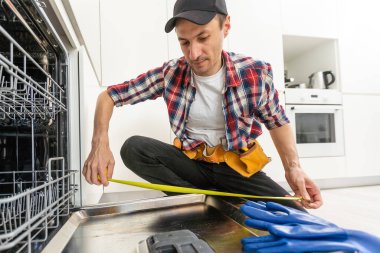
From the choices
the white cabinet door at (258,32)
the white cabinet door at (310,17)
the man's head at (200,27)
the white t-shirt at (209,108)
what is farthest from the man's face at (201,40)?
the white cabinet door at (310,17)

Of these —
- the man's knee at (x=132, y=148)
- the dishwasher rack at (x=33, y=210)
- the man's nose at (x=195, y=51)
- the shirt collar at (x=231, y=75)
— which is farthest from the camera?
the man's knee at (x=132, y=148)

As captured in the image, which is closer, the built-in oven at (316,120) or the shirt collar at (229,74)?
the shirt collar at (229,74)

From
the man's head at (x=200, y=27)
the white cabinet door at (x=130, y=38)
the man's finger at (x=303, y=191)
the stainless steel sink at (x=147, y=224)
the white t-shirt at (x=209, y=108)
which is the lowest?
the stainless steel sink at (x=147, y=224)

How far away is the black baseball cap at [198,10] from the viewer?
853 mm

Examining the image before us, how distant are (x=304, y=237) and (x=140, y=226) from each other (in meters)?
0.44

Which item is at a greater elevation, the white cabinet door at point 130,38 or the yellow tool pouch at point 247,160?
the white cabinet door at point 130,38

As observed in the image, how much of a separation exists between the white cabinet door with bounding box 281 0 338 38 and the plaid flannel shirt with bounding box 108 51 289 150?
106 cm

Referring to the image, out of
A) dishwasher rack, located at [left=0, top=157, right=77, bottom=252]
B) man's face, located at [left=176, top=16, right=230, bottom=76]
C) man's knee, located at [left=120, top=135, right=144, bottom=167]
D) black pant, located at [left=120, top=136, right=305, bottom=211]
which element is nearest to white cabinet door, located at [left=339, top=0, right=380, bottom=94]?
black pant, located at [left=120, top=136, right=305, bottom=211]

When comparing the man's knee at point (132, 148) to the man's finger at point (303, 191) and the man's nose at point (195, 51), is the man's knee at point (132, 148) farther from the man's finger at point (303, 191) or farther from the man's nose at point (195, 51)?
the man's finger at point (303, 191)

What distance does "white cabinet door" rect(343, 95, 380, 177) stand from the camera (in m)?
2.00

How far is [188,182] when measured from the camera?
3.92 feet

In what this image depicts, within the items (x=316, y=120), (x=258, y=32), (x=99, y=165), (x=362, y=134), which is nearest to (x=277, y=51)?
(x=258, y=32)

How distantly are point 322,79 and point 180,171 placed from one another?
1401 mm

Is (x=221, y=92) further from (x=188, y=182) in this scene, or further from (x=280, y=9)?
(x=280, y=9)
